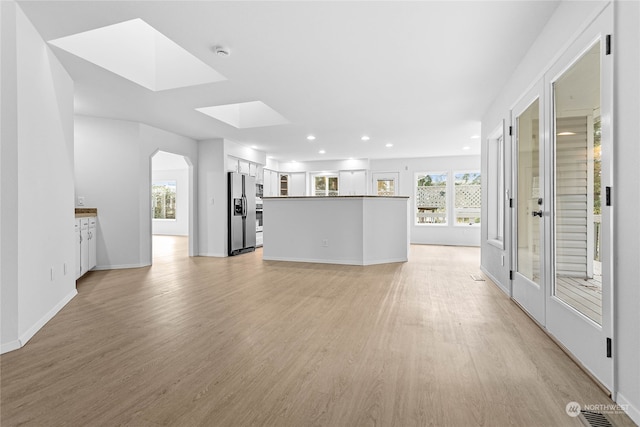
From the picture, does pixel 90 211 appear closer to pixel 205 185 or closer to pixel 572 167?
pixel 205 185

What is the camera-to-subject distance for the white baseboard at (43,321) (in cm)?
245

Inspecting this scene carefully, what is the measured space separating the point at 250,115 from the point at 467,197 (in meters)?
6.50

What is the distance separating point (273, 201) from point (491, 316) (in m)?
4.55

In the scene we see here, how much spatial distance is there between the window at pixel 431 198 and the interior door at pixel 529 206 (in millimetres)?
6140

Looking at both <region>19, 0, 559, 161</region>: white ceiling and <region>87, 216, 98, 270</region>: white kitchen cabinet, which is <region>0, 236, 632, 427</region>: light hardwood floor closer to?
<region>87, 216, 98, 270</region>: white kitchen cabinet

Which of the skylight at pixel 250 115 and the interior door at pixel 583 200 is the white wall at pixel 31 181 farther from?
the interior door at pixel 583 200

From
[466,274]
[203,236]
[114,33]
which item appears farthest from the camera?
[203,236]

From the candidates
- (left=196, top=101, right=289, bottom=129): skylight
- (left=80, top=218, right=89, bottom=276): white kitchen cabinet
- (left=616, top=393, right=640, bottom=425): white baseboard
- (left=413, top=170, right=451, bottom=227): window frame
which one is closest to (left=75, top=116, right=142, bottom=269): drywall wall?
(left=80, top=218, right=89, bottom=276): white kitchen cabinet

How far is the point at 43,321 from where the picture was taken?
2824mm

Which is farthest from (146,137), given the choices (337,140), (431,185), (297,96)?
(431,185)

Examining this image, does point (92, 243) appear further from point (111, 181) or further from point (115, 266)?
point (111, 181)

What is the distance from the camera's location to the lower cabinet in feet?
14.7

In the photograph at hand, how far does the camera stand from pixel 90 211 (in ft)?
17.0

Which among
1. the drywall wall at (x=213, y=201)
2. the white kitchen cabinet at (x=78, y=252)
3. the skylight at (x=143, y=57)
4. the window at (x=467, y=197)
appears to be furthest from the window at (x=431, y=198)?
the white kitchen cabinet at (x=78, y=252)
